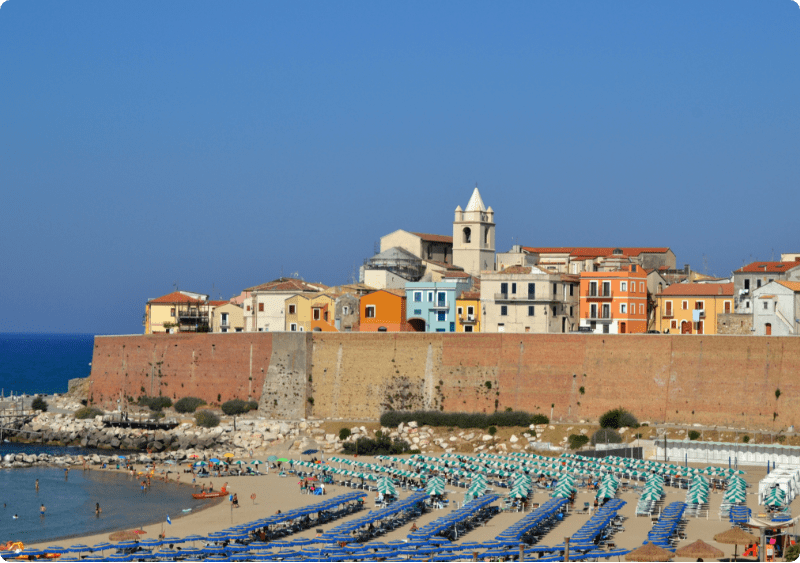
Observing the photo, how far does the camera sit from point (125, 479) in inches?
2221

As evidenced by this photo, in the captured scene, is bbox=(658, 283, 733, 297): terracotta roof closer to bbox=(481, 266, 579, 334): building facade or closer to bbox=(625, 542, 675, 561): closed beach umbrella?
bbox=(481, 266, 579, 334): building facade

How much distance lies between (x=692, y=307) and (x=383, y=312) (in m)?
18.7

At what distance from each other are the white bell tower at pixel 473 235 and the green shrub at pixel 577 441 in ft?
83.8

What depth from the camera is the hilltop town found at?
227 ft

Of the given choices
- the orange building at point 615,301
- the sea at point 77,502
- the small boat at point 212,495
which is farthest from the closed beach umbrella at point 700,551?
the orange building at point 615,301

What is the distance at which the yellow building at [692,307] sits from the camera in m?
71.0

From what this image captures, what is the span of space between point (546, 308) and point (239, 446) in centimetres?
1921

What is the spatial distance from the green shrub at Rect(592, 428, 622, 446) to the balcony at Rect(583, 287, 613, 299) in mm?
13489

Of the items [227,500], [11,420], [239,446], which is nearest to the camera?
[227,500]

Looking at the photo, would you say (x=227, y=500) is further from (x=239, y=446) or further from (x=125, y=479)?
(x=239, y=446)

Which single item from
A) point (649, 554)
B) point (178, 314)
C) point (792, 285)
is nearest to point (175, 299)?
point (178, 314)

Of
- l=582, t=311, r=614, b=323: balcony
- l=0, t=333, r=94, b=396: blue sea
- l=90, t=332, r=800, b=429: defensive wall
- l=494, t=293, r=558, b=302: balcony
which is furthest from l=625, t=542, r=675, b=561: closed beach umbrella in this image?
l=0, t=333, r=94, b=396: blue sea

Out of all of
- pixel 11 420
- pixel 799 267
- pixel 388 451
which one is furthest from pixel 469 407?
pixel 11 420

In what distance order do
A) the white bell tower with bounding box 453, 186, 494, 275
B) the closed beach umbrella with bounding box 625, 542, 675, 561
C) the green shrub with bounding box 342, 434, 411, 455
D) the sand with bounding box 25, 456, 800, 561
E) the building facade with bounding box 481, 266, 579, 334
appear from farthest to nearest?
the white bell tower with bounding box 453, 186, 494, 275
the building facade with bounding box 481, 266, 579, 334
the green shrub with bounding box 342, 434, 411, 455
the sand with bounding box 25, 456, 800, 561
the closed beach umbrella with bounding box 625, 542, 675, 561
